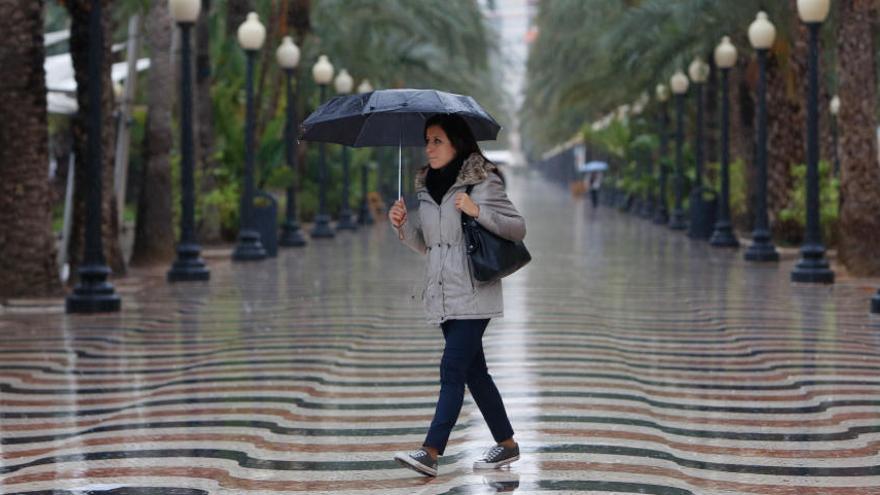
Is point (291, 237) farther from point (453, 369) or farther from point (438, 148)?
point (453, 369)

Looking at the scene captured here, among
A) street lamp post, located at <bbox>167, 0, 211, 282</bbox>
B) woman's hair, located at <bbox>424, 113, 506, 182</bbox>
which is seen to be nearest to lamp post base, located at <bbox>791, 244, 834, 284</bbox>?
street lamp post, located at <bbox>167, 0, 211, 282</bbox>

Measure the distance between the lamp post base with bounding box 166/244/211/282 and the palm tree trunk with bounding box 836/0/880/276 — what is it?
300 inches

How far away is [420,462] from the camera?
251 inches

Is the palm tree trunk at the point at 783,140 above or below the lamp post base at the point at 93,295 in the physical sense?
above

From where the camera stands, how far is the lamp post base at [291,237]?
27438mm

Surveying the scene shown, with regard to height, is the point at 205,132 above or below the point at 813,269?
above

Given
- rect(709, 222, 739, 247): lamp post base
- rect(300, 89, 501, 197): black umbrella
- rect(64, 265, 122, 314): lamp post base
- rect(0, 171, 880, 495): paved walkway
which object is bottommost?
rect(0, 171, 880, 495): paved walkway

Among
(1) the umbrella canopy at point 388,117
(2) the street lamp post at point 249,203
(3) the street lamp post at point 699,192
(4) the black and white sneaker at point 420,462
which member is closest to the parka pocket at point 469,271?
(1) the umbrella canopy at point 388,117

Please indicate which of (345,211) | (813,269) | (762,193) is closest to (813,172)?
(813,269)

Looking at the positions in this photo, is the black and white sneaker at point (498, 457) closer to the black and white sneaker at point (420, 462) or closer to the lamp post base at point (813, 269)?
the black and white sneaker at point (420, 462)

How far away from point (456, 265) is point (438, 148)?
0.50 meters

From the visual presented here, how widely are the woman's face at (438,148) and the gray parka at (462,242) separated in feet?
0.32

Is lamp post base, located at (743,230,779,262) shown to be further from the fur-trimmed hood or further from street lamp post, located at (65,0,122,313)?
the fur-trimmed hood

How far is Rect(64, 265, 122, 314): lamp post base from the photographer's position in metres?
14.2
